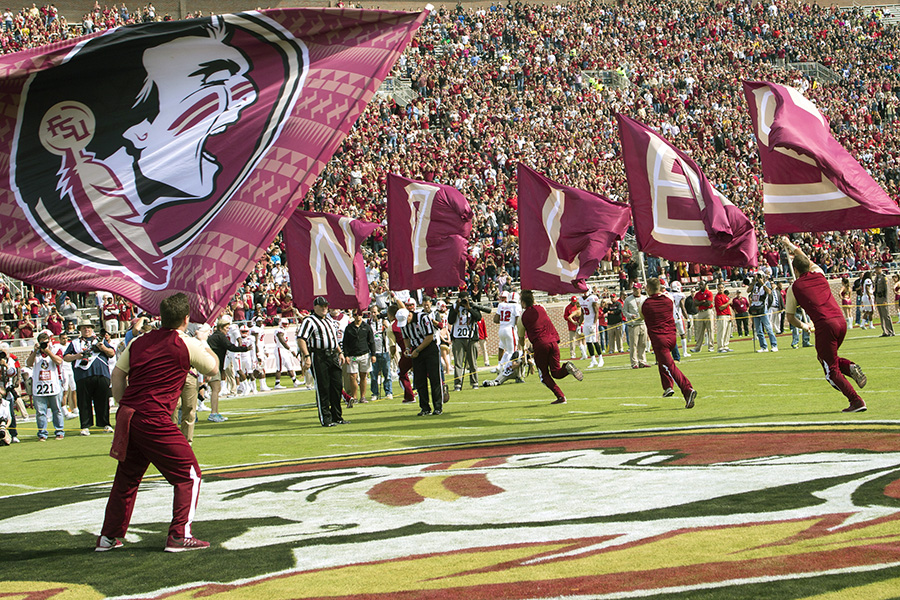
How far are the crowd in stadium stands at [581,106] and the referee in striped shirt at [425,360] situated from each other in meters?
11.1

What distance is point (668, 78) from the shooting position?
50719mm

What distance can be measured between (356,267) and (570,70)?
3421 cm

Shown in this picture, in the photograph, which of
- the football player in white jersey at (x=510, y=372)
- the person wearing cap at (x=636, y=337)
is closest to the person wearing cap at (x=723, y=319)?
the person wearing cap at (x=636, y=337)

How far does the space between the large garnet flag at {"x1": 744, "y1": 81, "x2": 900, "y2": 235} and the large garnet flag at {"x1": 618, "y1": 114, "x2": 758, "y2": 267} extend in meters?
1.26

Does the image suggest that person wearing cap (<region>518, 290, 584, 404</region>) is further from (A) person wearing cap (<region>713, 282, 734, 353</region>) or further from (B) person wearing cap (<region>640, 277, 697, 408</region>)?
(A) person wearing cap (<region>713, 282, 734, 353</region>)

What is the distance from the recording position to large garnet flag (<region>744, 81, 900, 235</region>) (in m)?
12.4

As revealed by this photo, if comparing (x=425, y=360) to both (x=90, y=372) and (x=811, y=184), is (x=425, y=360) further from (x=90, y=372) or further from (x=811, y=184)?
(x=811, y=184)

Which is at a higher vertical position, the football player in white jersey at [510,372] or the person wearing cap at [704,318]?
the person wearing cap at [704,318]

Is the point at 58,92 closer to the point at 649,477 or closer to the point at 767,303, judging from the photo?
the point at 649,477

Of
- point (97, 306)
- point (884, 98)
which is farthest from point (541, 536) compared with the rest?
point (884, 98)

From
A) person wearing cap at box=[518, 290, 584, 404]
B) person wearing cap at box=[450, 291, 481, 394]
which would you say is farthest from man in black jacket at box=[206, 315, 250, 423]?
person wearing cap at box=[450, 291, 481, 394]

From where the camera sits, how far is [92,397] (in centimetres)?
→ 1734

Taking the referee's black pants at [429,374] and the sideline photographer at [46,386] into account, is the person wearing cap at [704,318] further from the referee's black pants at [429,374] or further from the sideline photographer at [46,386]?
the sideline photographer at [46,386]

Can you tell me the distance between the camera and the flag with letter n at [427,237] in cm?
1698
